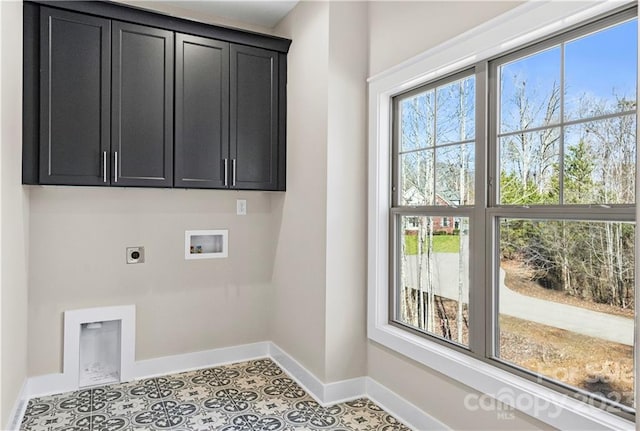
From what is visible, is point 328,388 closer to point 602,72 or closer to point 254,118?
Result: point 254,118

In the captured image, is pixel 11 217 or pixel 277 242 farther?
pixel 277 242

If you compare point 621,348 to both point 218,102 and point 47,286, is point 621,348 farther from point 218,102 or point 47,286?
point 47,286

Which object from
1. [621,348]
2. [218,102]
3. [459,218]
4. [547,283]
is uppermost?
[218,102]

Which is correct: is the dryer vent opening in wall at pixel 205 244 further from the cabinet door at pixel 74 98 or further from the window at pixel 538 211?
the window at pixel 538 211

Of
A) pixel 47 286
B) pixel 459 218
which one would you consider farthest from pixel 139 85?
pixel 459 218

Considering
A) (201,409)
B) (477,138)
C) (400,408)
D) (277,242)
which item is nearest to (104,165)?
(277,242)

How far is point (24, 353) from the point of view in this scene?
102 inches

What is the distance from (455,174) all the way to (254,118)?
5.05 feet

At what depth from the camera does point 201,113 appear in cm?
289

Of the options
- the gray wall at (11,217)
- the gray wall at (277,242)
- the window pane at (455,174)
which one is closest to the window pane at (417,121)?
the window pane at (455,174)

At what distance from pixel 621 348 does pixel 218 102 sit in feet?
8.65

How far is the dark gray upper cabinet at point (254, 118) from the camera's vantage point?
2.98 m

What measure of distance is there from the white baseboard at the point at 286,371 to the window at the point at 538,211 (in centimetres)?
48

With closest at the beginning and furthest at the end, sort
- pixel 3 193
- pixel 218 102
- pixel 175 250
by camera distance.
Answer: pixel 3 193
pixel 218 102
pixel 175 250
